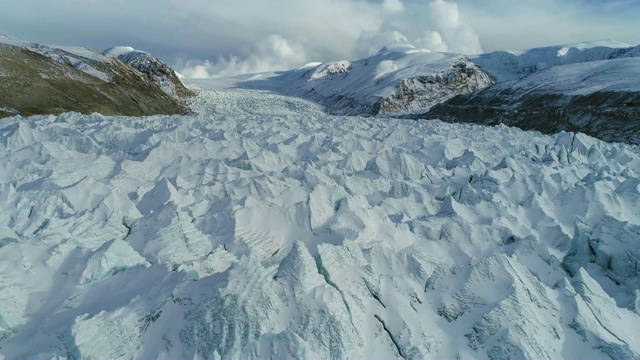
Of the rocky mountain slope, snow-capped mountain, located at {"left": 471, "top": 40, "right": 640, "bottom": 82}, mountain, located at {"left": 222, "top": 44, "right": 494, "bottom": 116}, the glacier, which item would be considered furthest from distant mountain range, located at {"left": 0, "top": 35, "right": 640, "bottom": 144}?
the glacier

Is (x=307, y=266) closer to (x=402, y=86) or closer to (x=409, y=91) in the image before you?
(x=409, y=91)

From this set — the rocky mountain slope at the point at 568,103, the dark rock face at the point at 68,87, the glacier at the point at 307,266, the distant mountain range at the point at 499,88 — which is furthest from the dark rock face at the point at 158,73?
the glacier at the point at 307,266

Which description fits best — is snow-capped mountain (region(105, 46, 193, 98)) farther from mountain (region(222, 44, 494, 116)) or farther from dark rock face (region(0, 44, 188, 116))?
mountain (region(222, 44, 494, 116))

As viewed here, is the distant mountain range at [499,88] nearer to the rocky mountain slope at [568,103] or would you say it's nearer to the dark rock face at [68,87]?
the rocky mountain slope at [568,103]

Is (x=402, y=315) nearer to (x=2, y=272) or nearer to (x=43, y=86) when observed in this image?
(x=2, y=272)

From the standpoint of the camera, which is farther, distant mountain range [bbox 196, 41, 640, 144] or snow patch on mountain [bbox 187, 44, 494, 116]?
snow patch on mountain [bbox 187, 44, 494, 116]
